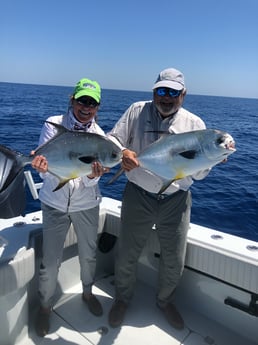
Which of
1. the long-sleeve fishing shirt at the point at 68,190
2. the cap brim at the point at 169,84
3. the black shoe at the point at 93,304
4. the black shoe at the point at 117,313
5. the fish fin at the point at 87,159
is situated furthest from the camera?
the black shoe at the point at 93,304

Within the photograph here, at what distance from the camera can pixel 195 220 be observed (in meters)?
7.27

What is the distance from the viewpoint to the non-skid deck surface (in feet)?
9.82

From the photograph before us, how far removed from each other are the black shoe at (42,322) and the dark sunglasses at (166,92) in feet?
6.76

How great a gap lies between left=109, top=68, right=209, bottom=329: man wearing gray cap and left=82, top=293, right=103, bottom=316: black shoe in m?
0.18

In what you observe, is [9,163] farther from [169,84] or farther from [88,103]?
[169,84]

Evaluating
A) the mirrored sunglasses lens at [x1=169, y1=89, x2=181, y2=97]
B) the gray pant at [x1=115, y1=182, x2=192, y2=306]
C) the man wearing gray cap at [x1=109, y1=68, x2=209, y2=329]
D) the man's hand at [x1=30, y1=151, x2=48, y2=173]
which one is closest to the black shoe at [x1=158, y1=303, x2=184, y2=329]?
the man wearing gray cap at [x1=109, y1=68, x2=209, y2=329]

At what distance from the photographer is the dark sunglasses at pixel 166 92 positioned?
2.71 meters

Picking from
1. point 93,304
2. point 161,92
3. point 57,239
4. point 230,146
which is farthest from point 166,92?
point 93,304

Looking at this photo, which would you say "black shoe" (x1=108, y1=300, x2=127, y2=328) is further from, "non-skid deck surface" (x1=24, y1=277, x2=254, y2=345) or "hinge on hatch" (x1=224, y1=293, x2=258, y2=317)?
"hinge on hatch" (x1=224, y1=293, x2=258, y2=317)

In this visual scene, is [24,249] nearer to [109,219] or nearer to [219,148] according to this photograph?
[109,219]

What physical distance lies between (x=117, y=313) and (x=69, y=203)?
1.16 m

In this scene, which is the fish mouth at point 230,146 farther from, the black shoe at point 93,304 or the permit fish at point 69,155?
the black shoe at point 93,304

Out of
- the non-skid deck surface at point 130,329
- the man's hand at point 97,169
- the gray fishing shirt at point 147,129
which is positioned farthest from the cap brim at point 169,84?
the non-skid deck surface at point 130,329

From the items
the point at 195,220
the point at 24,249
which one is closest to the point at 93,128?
the point at 24,249
